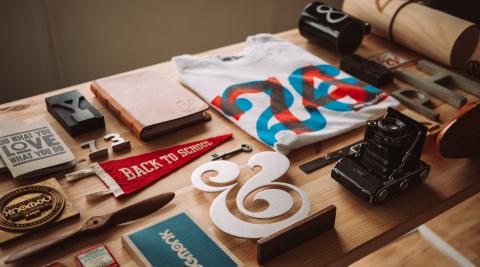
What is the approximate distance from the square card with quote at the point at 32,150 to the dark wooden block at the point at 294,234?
0.46m


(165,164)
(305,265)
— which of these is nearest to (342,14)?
(165,164)

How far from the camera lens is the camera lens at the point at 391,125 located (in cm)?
94

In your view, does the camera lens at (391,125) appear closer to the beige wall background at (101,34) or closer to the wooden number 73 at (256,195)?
the wooden number 73 at (256,195)

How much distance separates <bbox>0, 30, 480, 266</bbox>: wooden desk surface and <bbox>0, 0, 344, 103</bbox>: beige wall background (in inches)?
23.7

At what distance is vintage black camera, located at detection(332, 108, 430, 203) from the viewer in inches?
37.4

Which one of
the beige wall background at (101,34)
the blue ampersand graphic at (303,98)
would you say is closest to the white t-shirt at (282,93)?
the blue ampersand graphic at (303,98)

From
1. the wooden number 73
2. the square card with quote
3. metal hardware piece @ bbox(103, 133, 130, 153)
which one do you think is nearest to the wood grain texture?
the wooden number 73

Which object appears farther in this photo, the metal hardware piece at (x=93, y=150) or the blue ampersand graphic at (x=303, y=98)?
the blue ampersand graphic at (x=303, y=98)

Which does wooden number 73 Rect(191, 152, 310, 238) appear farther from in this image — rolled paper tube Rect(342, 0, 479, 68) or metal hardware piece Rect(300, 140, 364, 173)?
rolled paper tube Rect(342, 0, 479, 68)

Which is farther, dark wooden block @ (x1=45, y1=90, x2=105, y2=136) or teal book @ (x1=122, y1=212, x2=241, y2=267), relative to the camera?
dark wooden block @ (x1=45, y1=90, x2=105, y2=136)

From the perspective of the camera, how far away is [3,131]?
3.51 ft

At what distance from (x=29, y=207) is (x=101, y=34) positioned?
1.16m

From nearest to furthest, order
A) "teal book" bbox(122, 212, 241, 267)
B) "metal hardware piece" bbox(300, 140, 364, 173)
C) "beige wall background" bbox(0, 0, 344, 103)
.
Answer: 1. "teal book" bbox(122, 212, 241, 267)
2. "metal hardware piece" bbox(300, 140, 364, 173)
3. "beige wall background" bbox(0, 0, 344, 103)

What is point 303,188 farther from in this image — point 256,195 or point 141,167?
point 141,167
